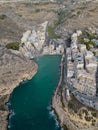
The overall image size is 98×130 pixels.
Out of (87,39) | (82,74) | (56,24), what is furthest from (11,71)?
(56,24)

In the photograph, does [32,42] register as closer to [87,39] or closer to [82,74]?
[87,39]

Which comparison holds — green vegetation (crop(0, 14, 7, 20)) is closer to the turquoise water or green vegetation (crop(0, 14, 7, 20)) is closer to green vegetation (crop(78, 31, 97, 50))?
green vegetation (crop(78, 31, 97, 50))

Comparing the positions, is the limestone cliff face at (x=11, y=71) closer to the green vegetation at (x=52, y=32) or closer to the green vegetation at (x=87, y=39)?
the green vegetation at (x=87, y=39)

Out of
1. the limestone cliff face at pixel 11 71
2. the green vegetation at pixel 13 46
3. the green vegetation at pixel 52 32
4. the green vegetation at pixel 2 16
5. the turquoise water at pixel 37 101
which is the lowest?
the turquoise water at pixel 37 101

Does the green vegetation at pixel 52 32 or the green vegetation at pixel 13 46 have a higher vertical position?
the green vegetation at pixel 52 32

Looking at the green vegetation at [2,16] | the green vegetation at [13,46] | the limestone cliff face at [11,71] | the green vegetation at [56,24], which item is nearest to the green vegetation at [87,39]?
the green vegetation at [56,24]

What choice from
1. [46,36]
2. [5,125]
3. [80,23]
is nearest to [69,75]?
[5,125]
